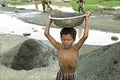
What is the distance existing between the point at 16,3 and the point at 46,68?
21.0 metres

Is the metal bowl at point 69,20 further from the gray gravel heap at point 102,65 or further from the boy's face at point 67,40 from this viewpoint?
the gray gravel heap at point 102,65

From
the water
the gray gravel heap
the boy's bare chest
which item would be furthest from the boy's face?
the water

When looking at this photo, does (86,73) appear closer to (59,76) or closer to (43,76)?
(43,76)

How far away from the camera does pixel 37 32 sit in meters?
13.8

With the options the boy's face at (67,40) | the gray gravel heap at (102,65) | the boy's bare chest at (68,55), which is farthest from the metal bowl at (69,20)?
the gray gravel heap at (102,65)

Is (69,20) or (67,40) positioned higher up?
(69,20)

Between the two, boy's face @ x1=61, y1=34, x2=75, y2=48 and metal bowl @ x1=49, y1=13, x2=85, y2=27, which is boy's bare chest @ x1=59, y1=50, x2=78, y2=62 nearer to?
boy's face @ x1=61, y1=34, x2=75, y2=48

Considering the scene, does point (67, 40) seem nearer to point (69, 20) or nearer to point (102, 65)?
point (69, 20)

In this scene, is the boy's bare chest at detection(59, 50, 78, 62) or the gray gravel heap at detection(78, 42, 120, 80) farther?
the gray gravel heap at detection(78, 42, 120, 80)

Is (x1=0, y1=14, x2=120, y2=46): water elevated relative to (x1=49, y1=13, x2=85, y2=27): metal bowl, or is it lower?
lower

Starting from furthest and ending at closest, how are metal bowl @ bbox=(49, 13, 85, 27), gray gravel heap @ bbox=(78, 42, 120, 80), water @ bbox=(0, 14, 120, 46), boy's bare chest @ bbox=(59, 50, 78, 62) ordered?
water @ bbox=(0, 14, 120, 46), gray gravel heap @ bbox=(78, 42, 120, 80), boy's bare chest @ bbox=(59, 50, 78, 62), metal bowl @ bbox=(49, 13, 85, 27)

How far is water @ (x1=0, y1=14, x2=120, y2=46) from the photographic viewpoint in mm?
11874

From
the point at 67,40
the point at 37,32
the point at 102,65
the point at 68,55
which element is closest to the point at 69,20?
the point at 67,40

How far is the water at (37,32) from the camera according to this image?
11.9 metres
